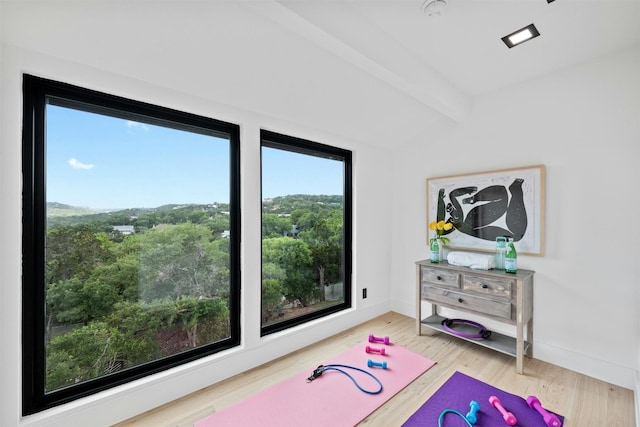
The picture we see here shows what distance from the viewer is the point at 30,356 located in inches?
58.2

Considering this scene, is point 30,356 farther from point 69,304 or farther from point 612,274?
point 612,274

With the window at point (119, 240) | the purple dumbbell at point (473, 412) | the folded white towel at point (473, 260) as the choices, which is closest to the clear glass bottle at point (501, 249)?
the folded white towel at point (473, 260)

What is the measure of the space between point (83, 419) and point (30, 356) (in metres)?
0.46

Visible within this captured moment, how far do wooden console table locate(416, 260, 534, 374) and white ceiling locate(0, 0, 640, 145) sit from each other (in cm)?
155

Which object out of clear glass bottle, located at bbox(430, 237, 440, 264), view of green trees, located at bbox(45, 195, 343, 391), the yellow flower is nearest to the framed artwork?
the yellow flower

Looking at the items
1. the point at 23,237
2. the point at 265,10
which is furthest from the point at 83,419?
the point at 265,10

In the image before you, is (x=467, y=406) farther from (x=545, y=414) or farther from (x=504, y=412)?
(x=545, y=414)

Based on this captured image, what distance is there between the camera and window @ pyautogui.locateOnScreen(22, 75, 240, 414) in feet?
4.96

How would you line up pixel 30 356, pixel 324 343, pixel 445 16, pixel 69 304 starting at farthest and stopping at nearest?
pixel 324 343
pixel 445 16
pixel 69 304
pixel 30 356

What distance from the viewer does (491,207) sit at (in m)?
2.63

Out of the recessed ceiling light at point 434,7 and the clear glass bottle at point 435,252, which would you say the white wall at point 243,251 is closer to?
the clear glass bottle at point 435,252

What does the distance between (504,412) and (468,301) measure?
914 mm

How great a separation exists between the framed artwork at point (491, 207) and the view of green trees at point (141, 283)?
1.70 metres

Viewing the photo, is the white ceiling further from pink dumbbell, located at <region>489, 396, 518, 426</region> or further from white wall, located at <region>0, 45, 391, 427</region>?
pink dumbbell, located at <region>489, 396, 518, 426</region>
